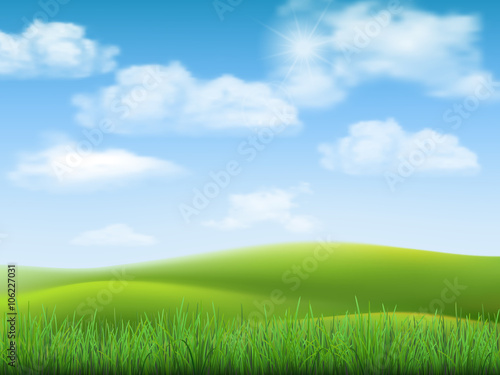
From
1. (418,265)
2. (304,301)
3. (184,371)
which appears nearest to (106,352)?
(184,371)

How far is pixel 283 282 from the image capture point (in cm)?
1362

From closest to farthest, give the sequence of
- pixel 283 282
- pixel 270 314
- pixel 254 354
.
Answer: pixel 254 354
pixel 270 314
pixel 283 282

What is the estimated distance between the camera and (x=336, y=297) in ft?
40.7

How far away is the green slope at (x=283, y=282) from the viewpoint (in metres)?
10.1

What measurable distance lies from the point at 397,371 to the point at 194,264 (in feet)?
37.9
